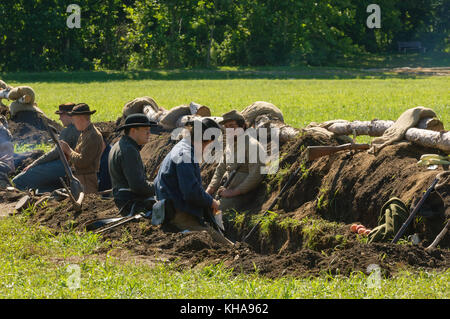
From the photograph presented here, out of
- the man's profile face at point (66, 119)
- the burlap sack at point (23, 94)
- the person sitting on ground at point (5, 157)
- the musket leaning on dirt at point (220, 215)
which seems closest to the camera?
the musket leaning on dirt at point (220, 215)

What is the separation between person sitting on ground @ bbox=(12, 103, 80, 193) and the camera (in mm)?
12344

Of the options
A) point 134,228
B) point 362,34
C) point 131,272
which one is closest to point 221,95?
point 134,228

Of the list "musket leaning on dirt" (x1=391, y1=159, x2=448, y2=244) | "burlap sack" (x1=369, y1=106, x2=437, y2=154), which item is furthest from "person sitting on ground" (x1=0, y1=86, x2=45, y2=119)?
"musket leaning on dirt" (x1=391, y1=159, x2=448, y2=244)

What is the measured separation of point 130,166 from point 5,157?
4.98 metres

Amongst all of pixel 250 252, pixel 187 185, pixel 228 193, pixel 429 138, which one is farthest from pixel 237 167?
pixel 250 252

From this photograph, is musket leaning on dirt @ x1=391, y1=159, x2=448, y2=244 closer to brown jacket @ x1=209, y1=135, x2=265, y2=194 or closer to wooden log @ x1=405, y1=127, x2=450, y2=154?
wooden log @ x1=405, y1=127, x2=450, y2=154

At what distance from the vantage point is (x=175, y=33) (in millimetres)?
48188

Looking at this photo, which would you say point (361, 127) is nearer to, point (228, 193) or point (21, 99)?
point (228, 193)

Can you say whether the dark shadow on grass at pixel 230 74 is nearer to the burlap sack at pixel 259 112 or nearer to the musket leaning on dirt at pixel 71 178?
the burlap sack at pixel 259 112

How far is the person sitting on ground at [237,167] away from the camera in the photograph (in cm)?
1070

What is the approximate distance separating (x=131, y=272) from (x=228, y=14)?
141ft

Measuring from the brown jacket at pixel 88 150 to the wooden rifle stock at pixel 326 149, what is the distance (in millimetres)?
3075

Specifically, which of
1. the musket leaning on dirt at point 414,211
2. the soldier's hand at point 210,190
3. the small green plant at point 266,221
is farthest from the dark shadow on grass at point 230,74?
the musket leaning on dirt at point 414,211

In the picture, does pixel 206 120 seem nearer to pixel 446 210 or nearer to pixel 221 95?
pixel 446 210
